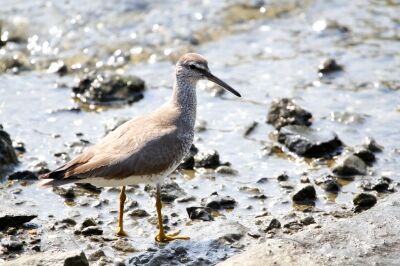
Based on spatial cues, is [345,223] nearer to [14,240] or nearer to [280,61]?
[14,240]

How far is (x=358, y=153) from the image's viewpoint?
441 inches

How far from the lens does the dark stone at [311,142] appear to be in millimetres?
11430

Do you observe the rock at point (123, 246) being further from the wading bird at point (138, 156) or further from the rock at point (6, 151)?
the rock at point (6, 151)

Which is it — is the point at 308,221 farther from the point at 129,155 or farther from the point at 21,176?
the point at 21,176

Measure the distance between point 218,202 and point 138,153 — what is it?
1.46 metres

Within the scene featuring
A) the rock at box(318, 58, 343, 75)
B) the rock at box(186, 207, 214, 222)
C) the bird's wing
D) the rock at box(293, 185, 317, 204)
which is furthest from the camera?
the rock at box(318, 58, 343, 75)

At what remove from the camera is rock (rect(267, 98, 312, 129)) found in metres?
12.1

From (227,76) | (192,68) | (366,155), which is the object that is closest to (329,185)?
(366,155)

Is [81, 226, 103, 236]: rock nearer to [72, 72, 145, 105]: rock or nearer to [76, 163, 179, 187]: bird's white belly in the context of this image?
[76, 163, 179, 187]: bird's white belly

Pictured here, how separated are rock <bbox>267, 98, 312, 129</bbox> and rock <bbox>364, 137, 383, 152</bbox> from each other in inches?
41.5

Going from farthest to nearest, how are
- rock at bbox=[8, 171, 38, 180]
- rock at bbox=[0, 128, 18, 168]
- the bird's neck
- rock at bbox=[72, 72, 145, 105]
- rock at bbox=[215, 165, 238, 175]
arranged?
rock at bbox=[72, 72, 145, 105]
rock at bbox=[215, 165, 238, 175]
rock at bbox=[0, 128, 18, 168]
rock at bbox=[8, 171, 38, 180]
the bird's neck

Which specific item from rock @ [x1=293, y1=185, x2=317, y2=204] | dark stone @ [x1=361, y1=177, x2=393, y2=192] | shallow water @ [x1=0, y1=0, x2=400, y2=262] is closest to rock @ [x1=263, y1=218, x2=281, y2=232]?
shallow water @ [x1=0, y1=0, x2=400, y2=262]

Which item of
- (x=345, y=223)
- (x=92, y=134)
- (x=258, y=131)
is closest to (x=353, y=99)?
(x=258, y=131)

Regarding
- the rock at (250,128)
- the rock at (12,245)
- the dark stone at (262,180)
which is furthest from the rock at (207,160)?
the rock at (12,245)
